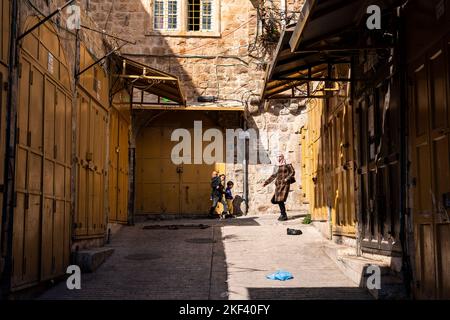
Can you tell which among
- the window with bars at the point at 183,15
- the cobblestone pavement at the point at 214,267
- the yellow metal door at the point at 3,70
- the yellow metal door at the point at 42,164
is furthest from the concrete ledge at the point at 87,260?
the window with bars at the point at 183,15

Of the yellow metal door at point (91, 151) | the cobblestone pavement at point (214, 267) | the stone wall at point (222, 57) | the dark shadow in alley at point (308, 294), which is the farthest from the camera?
the stone wall at point (222, 57)

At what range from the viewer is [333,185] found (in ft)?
37.8

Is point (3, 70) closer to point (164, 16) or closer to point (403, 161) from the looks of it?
point (403, 161)

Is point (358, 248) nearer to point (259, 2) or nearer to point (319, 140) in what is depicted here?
point (319, 140)

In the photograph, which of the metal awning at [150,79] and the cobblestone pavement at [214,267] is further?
the metal awning at [150,79]

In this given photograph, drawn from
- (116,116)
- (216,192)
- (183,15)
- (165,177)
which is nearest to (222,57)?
(183,15)

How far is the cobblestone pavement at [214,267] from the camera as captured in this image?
25.4 ft

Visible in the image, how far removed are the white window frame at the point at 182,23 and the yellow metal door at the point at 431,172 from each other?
1270 cm

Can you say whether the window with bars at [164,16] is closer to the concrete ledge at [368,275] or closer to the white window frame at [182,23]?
the white window frame at [182,23]

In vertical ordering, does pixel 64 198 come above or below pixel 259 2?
below

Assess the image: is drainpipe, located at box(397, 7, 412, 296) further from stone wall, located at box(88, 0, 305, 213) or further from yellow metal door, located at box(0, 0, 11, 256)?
stone wall, located at box(88, 0, 305, 213)

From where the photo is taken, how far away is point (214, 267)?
31.1 ft

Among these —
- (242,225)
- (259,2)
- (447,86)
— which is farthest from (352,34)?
(259,2)
